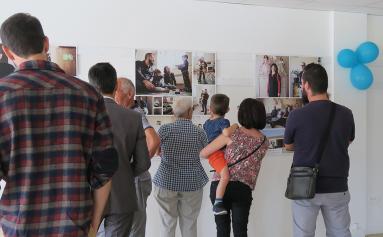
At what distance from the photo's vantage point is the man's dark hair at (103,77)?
2.16m

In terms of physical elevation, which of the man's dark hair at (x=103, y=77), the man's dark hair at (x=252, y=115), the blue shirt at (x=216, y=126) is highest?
the man's dark hair at (x=103, y=77)

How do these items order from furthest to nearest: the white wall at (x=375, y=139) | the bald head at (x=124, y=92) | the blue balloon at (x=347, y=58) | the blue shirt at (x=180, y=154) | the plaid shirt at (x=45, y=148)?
the white wall at (x=375, y=139) → the blue balloon at (x=347, y=58) → the blue shirt at (x=180, y=154) → the bald head at (x=124, y=92) → the plaid shirt at (x=45, y=148)

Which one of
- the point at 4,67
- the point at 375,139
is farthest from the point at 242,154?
the point at 375,139

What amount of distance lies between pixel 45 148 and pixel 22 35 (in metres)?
0.38

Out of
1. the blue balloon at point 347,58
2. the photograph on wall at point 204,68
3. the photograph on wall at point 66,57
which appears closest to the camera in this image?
the photograph on wall at point 66,57

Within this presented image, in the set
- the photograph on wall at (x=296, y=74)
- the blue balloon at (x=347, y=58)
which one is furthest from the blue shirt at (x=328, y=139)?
the blue balloon at (x=347, y=58)

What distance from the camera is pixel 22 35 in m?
1.32

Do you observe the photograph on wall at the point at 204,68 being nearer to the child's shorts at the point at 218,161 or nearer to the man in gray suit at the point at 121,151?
the child's shorts at the point at 218,161

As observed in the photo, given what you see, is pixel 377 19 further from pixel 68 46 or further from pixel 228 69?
pixel 68 46

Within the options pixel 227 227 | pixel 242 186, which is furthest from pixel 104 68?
pixel 227 227

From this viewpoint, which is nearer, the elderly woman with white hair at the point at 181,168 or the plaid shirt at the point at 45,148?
the plaid shirt at the point at 45,148

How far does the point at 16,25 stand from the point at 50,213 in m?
0.63

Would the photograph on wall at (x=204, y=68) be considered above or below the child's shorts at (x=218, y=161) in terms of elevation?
above

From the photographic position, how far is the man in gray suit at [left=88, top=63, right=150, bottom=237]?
2154mm
